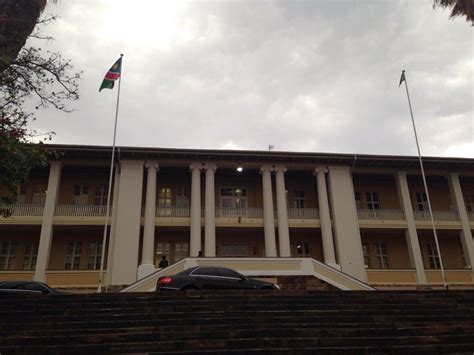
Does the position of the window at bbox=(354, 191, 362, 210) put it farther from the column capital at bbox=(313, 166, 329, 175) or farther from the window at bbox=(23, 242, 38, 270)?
the window at bbox=(23, 242, 38, 270)

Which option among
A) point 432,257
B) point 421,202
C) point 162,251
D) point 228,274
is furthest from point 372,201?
point 228,274

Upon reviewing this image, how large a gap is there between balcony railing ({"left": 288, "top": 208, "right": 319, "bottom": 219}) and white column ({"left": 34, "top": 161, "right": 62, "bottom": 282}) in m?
12.9

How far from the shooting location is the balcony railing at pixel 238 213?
22266 millimetres

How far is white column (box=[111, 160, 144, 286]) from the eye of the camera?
19.7 m

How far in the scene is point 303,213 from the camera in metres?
23.0

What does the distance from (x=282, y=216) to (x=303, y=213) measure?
1678 mm

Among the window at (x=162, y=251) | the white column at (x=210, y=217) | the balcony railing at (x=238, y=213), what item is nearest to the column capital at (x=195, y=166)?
the white column at (x=210, y=217)

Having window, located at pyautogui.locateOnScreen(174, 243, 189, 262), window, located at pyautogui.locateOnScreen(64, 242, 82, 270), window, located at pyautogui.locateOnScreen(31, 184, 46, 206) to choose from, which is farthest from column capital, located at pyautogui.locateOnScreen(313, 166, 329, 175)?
window, located at pyautogui.locateOnScreen(31, 184, 46, 206)

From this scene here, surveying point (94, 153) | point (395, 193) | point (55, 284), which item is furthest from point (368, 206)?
point (55, 284)

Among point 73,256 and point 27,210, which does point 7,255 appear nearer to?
point 27,210

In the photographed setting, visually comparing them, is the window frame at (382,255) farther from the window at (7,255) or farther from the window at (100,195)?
the window at (7,255)

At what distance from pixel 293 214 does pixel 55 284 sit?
42.7ft

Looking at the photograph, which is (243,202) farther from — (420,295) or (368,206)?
(420,295)

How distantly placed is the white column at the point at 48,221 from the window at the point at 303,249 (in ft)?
45.1
